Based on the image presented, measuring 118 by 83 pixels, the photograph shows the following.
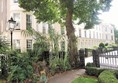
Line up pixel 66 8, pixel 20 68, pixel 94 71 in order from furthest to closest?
pixel 66 8 → pixel 94 71 → pixel 20 68

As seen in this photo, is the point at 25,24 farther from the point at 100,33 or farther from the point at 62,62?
the point at 100,33

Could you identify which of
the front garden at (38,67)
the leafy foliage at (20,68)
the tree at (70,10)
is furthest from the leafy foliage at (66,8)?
the leafy foliage at (20,68)

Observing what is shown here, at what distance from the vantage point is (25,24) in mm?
27500

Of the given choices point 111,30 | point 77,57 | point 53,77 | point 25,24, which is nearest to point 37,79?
point 53,77

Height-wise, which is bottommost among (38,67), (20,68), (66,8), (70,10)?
(38,67)

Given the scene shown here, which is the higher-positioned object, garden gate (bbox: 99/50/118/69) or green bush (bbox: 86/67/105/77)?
garden gate (bbox: 99/50/118/69)

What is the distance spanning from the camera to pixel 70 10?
680 inches

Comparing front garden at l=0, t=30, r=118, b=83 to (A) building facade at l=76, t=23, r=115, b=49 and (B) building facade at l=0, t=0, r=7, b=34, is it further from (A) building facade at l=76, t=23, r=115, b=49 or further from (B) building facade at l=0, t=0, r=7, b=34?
(A) building facade at l=76, t=23, r=115, b=49

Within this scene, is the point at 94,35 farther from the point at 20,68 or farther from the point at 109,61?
the point at 20,68

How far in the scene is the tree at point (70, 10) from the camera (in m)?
16.7

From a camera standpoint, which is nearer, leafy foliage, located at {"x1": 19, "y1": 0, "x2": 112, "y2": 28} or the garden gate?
the garden gate

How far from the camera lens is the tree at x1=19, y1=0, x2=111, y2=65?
54.7 ft

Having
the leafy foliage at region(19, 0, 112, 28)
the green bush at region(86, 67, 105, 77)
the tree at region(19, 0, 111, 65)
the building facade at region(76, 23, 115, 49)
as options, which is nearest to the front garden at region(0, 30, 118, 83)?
the green bush at region(86, 67, 105, 77)

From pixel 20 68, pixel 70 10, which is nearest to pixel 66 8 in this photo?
pixel 70 10
